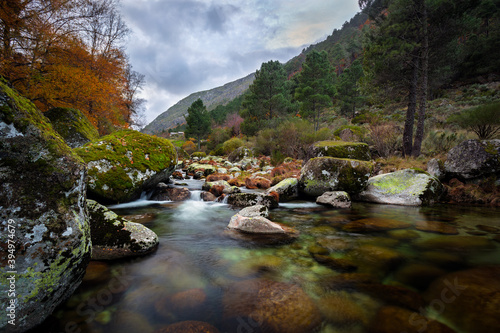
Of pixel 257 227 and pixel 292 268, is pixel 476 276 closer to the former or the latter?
pixel 292 268

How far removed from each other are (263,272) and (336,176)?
5.17 meters

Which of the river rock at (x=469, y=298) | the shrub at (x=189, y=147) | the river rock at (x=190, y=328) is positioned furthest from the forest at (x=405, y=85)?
the river rock at (x=190, y=328)

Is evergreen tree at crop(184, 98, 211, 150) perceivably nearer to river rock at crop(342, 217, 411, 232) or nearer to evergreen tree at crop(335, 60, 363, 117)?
evergreen tree at crop(335, 60, 363, 117)

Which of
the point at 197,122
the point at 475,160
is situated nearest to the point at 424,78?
the point at 475,160

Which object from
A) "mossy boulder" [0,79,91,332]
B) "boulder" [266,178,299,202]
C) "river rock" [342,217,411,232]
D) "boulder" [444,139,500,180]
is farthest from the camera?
"boulder" [266,178,299,202]

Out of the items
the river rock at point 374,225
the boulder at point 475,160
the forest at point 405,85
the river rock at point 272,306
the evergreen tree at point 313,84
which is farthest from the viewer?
the evergreen tree at point 313,84

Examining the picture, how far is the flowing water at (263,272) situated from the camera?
6.41 ft

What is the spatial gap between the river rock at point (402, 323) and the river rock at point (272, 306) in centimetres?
52

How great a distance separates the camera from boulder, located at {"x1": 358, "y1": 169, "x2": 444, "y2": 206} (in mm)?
6234

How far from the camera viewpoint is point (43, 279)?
5.11 ft

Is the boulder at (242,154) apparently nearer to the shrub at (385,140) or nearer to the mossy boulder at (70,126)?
the shrub at (385,140)

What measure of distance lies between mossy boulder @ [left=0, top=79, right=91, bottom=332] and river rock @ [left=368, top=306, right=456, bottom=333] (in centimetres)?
267

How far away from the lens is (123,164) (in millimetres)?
5711

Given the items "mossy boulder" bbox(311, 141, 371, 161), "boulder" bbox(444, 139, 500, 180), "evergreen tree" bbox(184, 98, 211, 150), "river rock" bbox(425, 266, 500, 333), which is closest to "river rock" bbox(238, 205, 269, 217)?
"river rock" bbox(425, 266, 500, 333)
